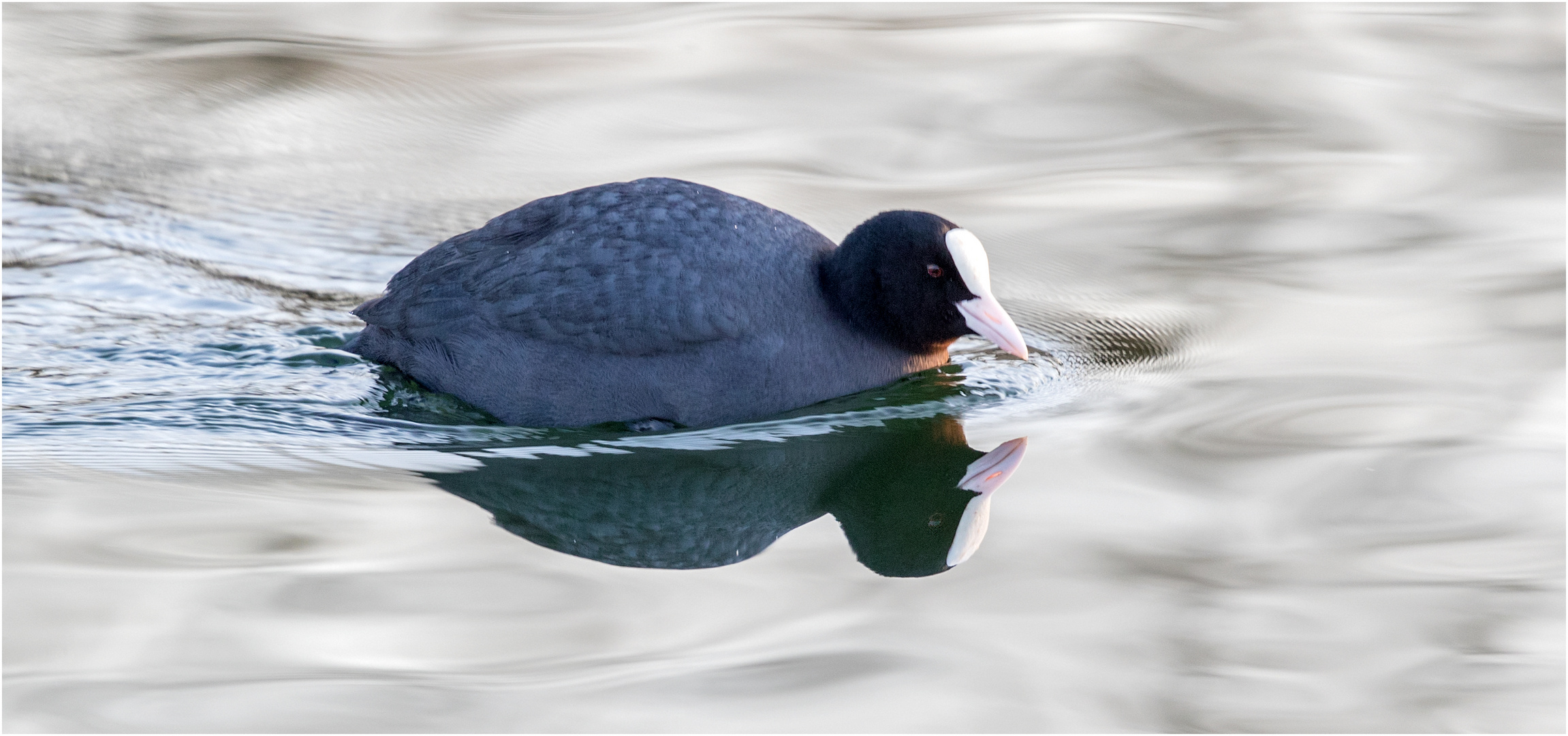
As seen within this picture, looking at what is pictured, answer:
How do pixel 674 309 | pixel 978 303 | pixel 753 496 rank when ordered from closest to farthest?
pixel 753 496, pixel 674 309, pixel 978 303

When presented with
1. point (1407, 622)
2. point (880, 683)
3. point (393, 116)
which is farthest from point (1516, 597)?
point (393, 116)

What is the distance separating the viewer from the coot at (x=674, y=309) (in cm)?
489

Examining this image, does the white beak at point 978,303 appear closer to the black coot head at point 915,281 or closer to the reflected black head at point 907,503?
the black coot head at point 915,281

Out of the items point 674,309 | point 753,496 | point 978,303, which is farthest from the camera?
point 978,303

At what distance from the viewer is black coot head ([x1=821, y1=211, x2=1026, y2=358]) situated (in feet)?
16.8

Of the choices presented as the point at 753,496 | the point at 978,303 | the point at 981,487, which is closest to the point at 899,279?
the point at 978,303

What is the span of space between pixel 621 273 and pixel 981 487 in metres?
1.31

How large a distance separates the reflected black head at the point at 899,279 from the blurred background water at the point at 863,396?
0.27m

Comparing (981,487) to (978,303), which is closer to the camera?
(981,487)

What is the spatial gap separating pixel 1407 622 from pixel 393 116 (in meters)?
6.25

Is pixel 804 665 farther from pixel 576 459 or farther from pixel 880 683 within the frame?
pixel 576 459

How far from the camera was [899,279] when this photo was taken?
17.0 feet

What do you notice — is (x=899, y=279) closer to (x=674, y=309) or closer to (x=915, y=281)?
(x=915, y=281)

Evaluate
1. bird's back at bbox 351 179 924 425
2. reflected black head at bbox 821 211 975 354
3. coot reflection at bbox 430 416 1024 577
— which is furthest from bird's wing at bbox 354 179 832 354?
coot reflection at bbox 430 416 1024 577
